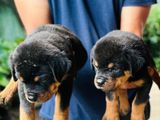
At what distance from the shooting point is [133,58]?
3.59 feet

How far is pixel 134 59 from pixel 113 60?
51mm

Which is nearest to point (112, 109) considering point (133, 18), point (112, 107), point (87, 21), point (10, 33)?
point (112, 107)

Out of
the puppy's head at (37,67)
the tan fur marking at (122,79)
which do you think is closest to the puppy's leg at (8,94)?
the puppy's head at (37,67)

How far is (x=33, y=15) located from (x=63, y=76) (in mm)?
440

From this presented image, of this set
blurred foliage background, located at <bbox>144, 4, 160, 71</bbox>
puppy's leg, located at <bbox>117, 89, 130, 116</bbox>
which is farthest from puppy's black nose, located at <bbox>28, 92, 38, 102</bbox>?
blurred foliage background, located at <bbox>144, 4, 160, 71</bbox>

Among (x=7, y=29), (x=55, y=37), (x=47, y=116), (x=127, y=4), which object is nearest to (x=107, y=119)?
(x=55, y=37)

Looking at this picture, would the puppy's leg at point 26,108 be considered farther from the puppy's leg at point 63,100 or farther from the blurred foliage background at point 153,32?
the blurred foliage background at point 153,32

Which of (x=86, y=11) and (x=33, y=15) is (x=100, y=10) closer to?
(x=86, y=11)

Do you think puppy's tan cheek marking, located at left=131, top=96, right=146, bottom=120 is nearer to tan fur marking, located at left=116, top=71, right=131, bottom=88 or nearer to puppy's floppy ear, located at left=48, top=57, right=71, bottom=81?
tan fur marking, located at left=116, top=71, right=131, bottom=88

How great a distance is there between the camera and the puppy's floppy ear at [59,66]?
107cm

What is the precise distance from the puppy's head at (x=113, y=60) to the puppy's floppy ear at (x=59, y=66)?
2.8 inches

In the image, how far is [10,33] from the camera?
4.30 meters

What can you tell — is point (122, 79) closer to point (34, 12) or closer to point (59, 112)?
point (59, 112)

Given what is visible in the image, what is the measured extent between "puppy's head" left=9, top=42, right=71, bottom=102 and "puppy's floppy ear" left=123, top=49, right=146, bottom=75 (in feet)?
0.47
